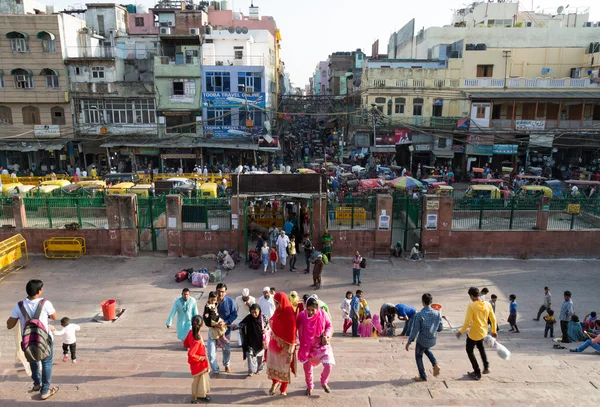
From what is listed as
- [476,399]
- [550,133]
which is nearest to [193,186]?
[476,399]

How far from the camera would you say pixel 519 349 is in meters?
9.55

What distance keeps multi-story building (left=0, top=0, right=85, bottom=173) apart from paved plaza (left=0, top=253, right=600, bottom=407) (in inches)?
864

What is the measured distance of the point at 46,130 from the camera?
34.8 meters

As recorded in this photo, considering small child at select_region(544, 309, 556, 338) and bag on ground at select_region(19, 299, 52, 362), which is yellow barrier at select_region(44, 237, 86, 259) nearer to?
bag on ground at select_region(19, 299, 52, 362)

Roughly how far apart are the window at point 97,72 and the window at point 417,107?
2469 centimetres

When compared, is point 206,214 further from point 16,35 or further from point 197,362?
point 16,35

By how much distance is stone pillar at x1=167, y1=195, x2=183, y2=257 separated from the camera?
54.0ft

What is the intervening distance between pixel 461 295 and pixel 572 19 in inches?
1943

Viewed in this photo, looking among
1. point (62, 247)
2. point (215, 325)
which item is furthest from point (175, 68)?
point (215, 325)

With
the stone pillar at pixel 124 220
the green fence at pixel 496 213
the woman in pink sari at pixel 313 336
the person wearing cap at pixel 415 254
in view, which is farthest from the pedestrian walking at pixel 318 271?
the woman in pink sari at pixel 313 336

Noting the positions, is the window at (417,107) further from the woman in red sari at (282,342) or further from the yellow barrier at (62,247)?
the woman in red sari at (282,342)

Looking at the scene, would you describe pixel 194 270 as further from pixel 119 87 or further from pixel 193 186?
pixel 119 87

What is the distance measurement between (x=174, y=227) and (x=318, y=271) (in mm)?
5961

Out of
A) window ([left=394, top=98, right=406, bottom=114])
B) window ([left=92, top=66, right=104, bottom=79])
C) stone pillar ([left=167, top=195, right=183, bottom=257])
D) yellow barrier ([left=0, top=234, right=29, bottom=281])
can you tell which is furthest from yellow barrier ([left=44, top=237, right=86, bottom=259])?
window ([left=394, top=98, right=406, bottom=114])
